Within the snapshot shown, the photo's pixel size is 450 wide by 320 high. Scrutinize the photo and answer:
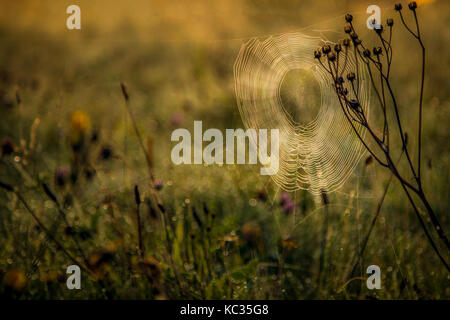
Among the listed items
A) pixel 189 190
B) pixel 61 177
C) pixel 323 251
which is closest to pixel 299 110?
pixel 189 190

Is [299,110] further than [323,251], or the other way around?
[299,110]

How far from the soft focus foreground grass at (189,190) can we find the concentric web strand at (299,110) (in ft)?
0.35

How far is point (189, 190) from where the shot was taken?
2.01 meters

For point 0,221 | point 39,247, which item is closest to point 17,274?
point 39,247

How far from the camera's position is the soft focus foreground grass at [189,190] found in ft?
4.67

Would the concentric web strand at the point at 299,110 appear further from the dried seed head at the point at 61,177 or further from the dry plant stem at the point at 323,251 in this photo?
the dried seed head at the point at 61,177

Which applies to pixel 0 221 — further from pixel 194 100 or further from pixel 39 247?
pixel 194 100

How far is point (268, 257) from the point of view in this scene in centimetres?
168

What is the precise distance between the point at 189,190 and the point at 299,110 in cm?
86

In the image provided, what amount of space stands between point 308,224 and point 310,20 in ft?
6.15

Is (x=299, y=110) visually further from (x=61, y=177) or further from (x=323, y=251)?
(x=61, y=177)

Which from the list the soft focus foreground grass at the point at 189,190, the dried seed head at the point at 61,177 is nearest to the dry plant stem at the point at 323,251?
the soft focus foreground grass at the point at 189,190

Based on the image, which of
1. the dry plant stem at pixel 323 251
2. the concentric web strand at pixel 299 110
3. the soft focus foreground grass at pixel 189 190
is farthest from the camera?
the concentric web strand at pixel 299 110
